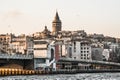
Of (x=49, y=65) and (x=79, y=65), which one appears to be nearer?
(x=49, y=65)

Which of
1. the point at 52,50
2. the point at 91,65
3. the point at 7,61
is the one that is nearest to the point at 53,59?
the point at 52,50

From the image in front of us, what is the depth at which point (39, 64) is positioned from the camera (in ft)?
477

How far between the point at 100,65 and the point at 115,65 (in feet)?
16.2

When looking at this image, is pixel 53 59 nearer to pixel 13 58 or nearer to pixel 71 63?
pixel 13 58

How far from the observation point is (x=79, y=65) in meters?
192

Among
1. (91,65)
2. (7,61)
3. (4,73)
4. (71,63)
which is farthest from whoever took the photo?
(91,65)

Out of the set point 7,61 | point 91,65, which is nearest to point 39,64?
point 7,61

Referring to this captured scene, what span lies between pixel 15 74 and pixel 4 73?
4078 mm

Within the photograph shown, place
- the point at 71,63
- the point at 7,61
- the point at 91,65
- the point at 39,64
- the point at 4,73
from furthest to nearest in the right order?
the point at 91,65 → the point at 71,63 → the point at 39,64 → the point at 7,61 → the point at 4,73

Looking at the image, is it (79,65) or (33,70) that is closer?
(33,70)

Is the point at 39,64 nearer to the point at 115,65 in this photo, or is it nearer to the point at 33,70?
the point at 33,70

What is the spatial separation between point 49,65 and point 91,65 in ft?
158

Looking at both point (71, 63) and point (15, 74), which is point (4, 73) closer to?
point (15, 74)

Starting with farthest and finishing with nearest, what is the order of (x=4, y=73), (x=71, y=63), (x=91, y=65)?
(x=91, y=65)
(x=71, y=63)
(x=4, y=73)
